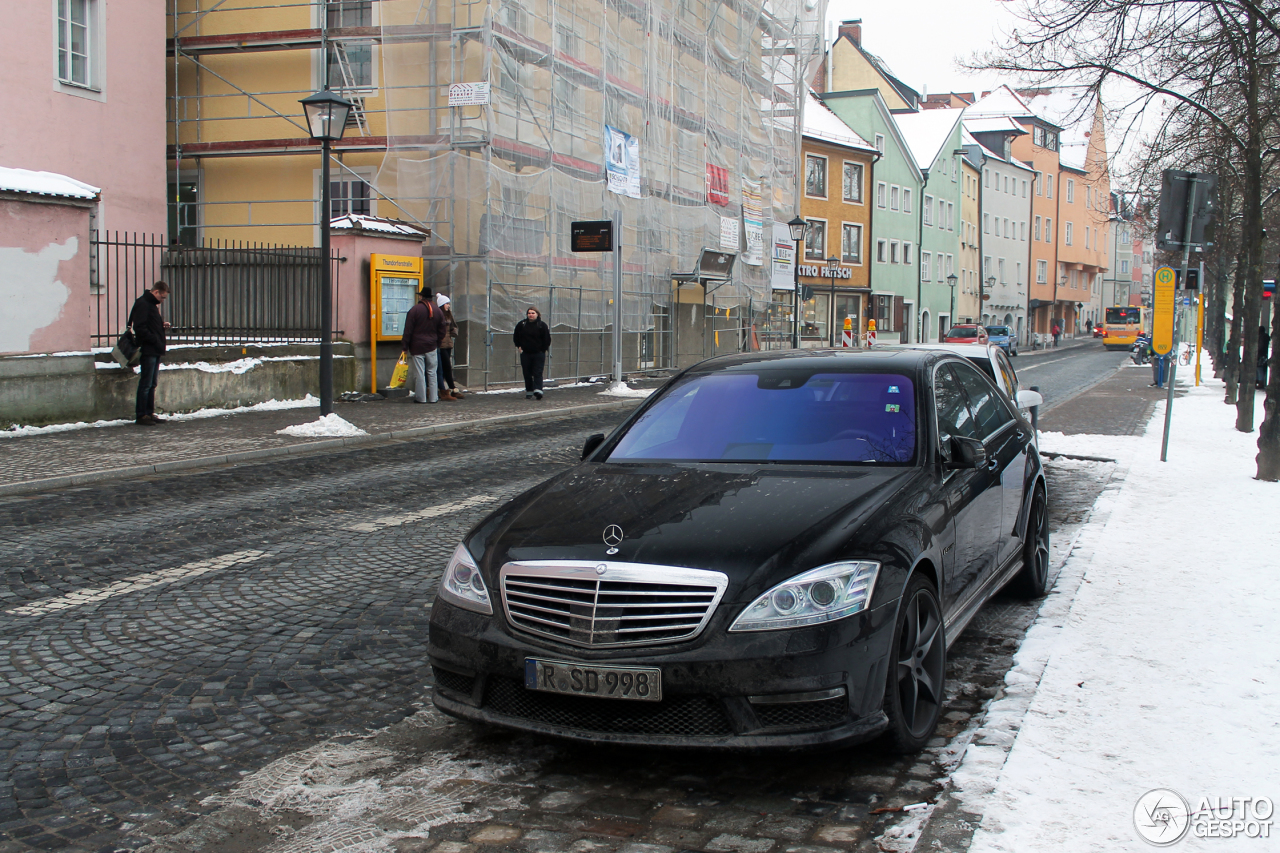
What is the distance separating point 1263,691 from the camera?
14.8 ft

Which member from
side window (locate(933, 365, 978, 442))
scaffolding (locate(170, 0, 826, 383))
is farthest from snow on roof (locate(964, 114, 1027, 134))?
side window (locate(933, 365, 978, 442))

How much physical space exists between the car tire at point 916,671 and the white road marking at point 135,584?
14.9ft

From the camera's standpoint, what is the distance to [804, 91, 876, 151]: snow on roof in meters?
56.7

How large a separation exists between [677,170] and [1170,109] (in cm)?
1755

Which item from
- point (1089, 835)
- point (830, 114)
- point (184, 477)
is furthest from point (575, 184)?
point (830, 114)

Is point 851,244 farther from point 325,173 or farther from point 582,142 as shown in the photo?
point 325,173

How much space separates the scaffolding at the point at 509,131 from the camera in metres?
23.3

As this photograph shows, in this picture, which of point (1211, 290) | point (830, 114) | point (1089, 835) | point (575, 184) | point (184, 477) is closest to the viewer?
point (1089, 835)

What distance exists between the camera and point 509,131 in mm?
24000

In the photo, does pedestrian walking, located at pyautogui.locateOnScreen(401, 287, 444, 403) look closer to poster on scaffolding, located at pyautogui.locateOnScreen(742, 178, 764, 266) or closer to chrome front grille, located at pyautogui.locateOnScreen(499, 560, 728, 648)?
chrome front grille, located at pyautogui.locateOnScreen(499, 560, 728, 648)

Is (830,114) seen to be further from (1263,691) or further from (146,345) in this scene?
(1263,691)

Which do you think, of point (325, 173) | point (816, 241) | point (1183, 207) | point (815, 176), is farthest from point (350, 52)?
point (815, 176)

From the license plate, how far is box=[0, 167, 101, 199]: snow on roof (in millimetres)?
13051

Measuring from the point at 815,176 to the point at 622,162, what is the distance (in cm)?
3102
